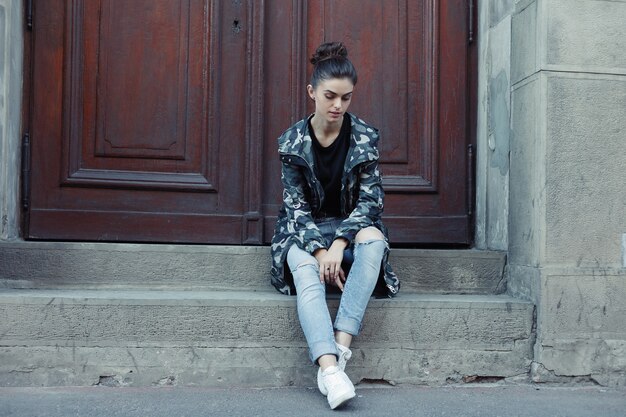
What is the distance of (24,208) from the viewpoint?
429cm

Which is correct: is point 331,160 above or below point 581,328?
above

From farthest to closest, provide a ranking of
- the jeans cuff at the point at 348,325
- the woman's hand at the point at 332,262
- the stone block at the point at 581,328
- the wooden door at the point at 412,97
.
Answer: the wooden door at the point at 412,97
the stone block at the point at 581,328
the woman's hand at the point at 332,262
the jeans cuff at the point at 348,325

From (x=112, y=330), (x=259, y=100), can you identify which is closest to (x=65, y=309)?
(x=112, y=330)

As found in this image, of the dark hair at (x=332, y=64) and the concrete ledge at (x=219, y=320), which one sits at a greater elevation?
the dark hair at (x=332, y=64)

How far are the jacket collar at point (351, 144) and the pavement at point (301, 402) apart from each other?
3.35 ft

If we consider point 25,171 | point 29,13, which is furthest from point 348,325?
point 29,13

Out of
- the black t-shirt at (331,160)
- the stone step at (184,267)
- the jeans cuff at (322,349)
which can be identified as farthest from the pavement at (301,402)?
the black t-shirt at (331,160)

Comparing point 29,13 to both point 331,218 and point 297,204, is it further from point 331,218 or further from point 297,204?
point 331,218

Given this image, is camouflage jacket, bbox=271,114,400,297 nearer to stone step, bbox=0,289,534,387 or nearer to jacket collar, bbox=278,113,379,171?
jacket collar, bbox=278,113,379,171

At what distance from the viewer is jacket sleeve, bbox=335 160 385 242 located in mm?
3717

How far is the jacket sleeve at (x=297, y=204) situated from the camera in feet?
12.4

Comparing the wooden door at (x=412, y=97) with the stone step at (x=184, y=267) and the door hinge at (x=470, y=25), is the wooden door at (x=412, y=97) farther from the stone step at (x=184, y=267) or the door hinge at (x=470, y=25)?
the stone step at (x=184, y=267)

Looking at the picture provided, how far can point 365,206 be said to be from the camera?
12.5 ft

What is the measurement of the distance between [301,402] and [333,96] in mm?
1321
